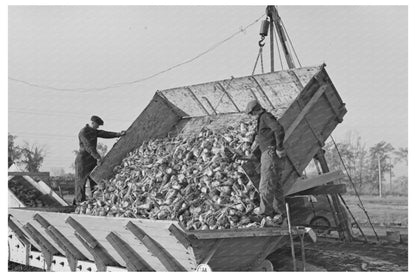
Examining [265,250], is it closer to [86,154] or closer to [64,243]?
A: [64,243]

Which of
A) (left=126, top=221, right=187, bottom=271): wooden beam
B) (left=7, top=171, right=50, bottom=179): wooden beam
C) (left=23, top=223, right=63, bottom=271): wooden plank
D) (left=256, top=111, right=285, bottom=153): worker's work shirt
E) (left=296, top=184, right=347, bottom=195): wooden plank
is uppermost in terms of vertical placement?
(left=256, top=111, right=285, bottom=153): worker's work shirt

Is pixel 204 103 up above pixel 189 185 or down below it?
above

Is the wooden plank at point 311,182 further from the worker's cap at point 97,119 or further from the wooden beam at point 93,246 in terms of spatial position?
the worker's cap at point 97,119

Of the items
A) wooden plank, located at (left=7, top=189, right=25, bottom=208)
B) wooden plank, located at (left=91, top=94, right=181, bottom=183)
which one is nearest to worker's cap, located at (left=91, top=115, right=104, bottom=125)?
wooden plank, located at (left=91, top=94, right=181, bottom=183)

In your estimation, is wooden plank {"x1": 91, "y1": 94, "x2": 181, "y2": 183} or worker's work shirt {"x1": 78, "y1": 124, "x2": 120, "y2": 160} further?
worker's work shirt {"x1": 78, "y1": 124, "x2": 120, "y2": 160}

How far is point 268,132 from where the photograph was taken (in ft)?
16.4

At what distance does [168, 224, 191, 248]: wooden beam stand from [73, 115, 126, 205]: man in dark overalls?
3207 millimetres

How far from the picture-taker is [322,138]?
607 cm

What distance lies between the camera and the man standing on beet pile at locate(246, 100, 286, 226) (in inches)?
182

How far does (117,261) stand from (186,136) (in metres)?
2.25

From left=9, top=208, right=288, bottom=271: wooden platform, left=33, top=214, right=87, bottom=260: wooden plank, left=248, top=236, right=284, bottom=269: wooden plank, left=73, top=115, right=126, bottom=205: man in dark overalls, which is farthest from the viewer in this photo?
left=73, top=115, right=126, bottom=205: man in dark overalls

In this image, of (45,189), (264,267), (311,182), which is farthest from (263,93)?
(45,189)

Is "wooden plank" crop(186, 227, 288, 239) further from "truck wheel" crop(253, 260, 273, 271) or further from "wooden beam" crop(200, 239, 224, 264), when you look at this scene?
"truck wheel" crop(253, 260, 273, 271)

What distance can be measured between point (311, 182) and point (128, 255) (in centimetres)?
240
